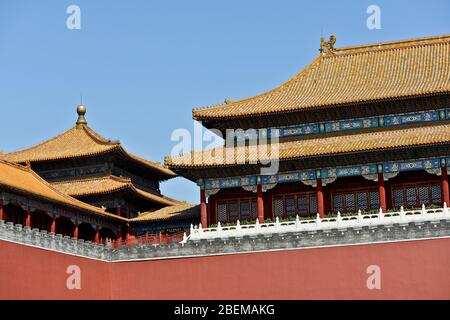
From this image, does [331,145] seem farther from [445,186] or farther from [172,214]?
[172,214]

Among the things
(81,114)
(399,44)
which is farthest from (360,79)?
(81,114)

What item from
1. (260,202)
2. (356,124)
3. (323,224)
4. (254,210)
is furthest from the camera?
(254,210)

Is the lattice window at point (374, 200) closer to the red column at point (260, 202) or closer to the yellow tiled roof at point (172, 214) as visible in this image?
the red column at point (260, 202)

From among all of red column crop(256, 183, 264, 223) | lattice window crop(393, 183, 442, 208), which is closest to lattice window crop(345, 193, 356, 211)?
lattice window crop(393, 183, 442, 208)

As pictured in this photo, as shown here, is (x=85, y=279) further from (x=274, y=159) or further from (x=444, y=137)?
(x=444, y=137)

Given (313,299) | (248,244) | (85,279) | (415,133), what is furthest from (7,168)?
(415,133)

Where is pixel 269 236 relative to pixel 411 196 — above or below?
below

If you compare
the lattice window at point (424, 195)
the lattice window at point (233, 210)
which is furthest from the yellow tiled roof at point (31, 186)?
the lattice window at point (424, 195)

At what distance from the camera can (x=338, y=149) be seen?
38.4 m

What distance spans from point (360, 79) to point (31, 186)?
48.8 ft

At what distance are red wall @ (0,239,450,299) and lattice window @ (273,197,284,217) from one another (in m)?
3.34

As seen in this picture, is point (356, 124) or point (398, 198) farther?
point (356, 124)

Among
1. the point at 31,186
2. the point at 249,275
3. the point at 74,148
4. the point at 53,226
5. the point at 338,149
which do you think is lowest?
the point at 249,275
